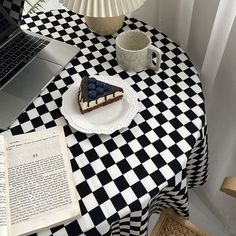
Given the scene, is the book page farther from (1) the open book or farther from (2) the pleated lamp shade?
(2) the pleated lamp shade

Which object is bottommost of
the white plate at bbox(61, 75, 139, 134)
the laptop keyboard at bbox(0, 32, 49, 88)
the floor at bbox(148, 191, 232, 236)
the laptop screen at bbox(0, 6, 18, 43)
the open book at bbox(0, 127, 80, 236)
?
the floor at bbox(148, 191, 232, 236)

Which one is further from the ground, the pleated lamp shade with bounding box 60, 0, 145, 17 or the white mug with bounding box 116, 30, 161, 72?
the pleated lamp shade with bounding box 60, 0, 145, 17

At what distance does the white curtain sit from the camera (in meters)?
0.92

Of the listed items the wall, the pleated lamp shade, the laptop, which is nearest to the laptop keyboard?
the laptop

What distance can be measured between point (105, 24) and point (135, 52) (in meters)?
0.19

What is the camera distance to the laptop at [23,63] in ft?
2.81

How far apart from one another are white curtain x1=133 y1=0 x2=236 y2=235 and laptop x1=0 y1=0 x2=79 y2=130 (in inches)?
16.2

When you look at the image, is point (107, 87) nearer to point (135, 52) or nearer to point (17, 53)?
point (135, 52)

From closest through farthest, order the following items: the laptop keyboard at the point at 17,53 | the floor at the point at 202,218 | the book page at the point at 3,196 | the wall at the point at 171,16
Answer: the book page at the point at 3,196 < the laptop keyboard at the point at 17,53 < the wall at the point at 171,16 < the floor at the point at 202,218

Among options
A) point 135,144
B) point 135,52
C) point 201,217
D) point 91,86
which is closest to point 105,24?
point 135,52

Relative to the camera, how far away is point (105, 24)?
3.25 feet

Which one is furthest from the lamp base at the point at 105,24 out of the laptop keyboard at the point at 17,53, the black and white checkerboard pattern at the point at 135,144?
the laptop keyboard at the point at 17,53

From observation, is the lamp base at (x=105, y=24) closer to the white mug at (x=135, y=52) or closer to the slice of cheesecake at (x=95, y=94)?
the white mug at (x=135, y=52)

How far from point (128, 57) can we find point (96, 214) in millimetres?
450
